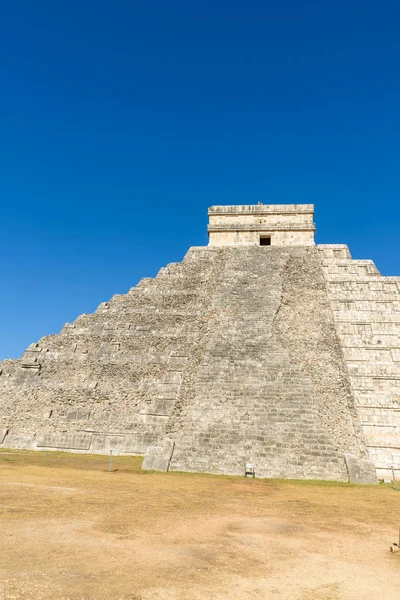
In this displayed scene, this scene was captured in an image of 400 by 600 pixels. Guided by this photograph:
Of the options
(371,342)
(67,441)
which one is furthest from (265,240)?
(67,441)

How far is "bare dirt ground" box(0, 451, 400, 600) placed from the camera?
16.0 ft

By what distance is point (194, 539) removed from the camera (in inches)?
258

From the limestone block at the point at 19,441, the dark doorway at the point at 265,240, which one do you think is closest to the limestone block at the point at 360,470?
the limestone block at the point at 19,441

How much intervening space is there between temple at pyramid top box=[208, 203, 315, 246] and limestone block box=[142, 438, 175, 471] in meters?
15.2

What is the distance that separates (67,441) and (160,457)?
482cm

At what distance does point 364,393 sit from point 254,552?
11.1 m

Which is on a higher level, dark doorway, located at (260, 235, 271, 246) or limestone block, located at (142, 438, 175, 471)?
dark doorway, located at (260, 235, 271, 246)

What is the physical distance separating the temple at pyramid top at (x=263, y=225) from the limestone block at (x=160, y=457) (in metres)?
15.2

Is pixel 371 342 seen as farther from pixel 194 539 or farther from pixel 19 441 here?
pixel 19 441

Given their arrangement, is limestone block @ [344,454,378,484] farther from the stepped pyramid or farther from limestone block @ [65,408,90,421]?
limestone block @ [65,408,90,421]

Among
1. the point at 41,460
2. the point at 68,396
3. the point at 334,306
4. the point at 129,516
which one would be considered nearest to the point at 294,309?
the point at 334,306

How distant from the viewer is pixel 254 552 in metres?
6.10

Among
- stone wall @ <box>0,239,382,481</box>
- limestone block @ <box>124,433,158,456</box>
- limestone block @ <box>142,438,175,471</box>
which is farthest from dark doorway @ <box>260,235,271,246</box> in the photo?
limestone block @ <box>142,438,175,471</box>

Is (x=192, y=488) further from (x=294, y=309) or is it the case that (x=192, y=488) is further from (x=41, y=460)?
(x=294, y=309)
